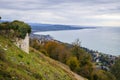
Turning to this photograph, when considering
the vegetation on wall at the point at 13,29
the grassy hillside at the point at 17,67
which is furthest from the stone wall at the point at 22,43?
the grassy hillside at the point at 17,67

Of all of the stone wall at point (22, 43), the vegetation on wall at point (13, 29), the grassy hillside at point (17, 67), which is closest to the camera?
the grassy hillside at point (17, 67)

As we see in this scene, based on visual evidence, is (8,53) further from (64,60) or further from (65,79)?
(64,60)

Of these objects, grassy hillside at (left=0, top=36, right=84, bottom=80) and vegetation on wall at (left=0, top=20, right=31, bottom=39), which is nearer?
grassy hillside at (left=0, top=36, right=84, bottom=80)

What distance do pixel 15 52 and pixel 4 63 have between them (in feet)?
21.2

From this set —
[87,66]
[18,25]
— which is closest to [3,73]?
[18,25]

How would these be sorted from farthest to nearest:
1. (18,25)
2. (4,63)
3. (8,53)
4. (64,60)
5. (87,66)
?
(64,60) → (87,66) → (18,25) → (8,53) → (4,63)

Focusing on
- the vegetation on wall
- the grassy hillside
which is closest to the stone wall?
the vegetation on wall

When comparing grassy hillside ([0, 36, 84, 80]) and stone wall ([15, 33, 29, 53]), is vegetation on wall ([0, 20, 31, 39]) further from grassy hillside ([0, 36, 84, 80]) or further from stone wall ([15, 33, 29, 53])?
grassy hillside ([0, 36, 84, 80])

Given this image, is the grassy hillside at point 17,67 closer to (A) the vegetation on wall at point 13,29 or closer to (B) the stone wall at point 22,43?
(A) the vegetation on wall at point 13,29

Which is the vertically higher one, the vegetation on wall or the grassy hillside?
A: the vegetation on wall

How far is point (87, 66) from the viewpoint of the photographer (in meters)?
61.2

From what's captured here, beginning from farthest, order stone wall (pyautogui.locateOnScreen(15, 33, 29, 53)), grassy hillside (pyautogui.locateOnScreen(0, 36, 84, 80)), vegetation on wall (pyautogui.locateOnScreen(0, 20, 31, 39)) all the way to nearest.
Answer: stone wall (pyautogui.locateOnScreen(15, 33, 29, 53)) → vegetation on wall (pyautogui.locateOnScreen(0, 20, 31, 39)) → grassy hillside (pyautogui.locateOnScreen(0, 36, 84, 80))

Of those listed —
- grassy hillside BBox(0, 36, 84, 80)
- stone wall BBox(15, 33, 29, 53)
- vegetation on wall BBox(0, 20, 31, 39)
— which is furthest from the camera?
stone wall BBox(15, 33, 29, 53)

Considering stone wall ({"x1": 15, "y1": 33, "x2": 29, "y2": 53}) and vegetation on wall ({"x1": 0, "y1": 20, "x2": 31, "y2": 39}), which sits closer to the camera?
vegetation on wall ({"x1": 0, "y1": 20, "x2": 31, "y2": 39})
